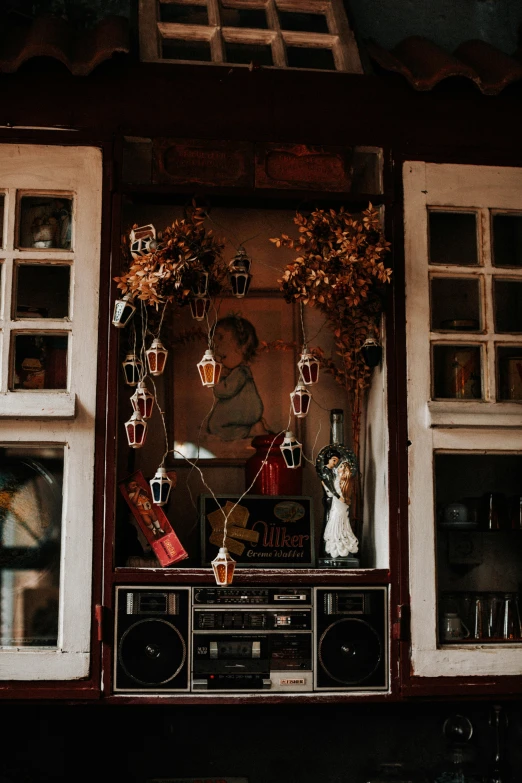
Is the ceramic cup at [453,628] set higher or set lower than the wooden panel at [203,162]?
lower

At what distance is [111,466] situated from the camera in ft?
10.4

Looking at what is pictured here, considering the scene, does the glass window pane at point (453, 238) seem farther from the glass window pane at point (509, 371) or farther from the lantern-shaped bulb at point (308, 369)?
the lantern-shaped bulb at point (308, 369)

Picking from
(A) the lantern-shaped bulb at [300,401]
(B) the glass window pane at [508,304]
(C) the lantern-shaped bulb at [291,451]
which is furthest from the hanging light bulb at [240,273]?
(B) the glass window pane at [508,304]

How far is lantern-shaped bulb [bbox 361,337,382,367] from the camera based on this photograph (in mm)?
3363

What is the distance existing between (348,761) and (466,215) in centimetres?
220

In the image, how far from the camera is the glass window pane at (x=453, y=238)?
3424mm

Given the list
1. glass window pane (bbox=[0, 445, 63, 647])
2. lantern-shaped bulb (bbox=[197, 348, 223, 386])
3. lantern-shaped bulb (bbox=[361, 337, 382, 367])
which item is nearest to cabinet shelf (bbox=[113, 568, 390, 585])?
glass window pane (bbox=[0, 445, 63, 647])

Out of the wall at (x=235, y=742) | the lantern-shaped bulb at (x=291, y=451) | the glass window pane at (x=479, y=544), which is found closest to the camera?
the lantern-shaped bulb at (x=291, y=451)

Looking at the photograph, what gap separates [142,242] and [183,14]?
117 centimetres

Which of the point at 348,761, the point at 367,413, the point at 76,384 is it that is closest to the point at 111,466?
the point at 76,384

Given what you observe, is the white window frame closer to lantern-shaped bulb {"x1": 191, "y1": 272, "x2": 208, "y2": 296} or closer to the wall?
lantern-shaped bulb {"x1": 191, "y1": 272, "x2": 208, "y2": 296}

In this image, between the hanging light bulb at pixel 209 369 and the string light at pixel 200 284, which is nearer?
the hanging light bulb at pixel 209 369

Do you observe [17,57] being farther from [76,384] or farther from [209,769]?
[209,769]

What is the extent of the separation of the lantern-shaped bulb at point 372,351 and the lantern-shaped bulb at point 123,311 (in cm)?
87
